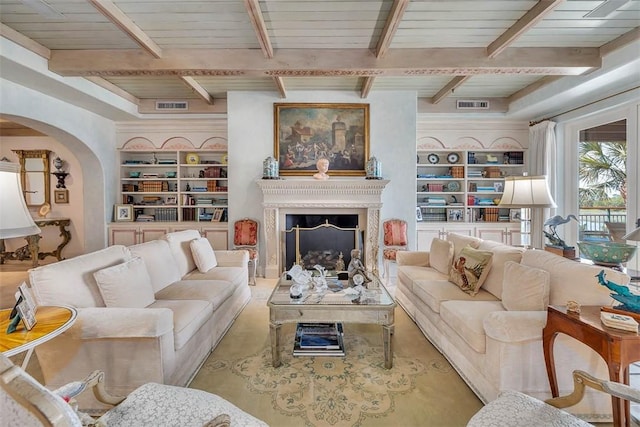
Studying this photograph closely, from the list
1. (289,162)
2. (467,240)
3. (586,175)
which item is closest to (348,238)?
(289,162)

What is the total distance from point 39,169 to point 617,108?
941cm

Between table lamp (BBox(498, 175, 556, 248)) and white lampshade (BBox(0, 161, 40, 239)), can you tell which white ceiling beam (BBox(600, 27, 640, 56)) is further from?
white lampshade (BBox(0, 161, 40, 239))

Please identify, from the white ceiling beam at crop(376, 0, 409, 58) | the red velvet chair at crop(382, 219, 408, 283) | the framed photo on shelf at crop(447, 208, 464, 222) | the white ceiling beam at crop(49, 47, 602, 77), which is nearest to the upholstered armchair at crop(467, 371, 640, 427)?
the white ceiling beam at crop(376, 0, 409, 58)

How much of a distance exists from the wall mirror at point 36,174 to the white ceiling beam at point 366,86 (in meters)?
6.06

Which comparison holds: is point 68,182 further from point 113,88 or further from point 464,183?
point 464,183

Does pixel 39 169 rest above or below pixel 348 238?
above

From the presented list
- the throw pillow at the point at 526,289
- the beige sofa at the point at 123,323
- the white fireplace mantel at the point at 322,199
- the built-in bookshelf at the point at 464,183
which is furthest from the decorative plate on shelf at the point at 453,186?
the beige sofa at the point at 123,323

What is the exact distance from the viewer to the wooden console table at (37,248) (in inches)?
218

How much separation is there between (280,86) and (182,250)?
255 cm

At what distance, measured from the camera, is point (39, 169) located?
19.8 ft

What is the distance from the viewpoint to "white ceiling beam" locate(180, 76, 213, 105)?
4209 mm

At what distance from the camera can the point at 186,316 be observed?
2.14 metres

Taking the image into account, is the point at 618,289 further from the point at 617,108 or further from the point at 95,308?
the point at 617,108

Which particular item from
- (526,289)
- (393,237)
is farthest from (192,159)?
(526,289)
